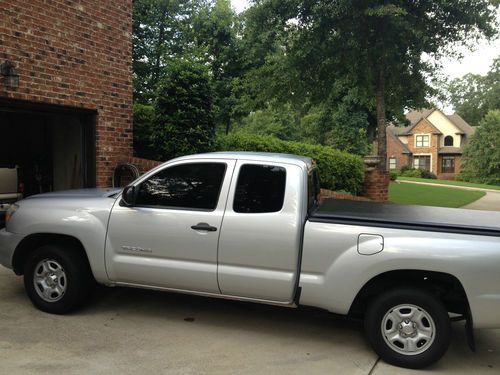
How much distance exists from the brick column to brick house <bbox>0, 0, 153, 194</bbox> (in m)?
6.15

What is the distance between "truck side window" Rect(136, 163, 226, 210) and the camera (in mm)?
4512

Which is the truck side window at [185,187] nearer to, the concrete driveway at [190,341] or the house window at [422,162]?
the concrete driveway at [190,341]

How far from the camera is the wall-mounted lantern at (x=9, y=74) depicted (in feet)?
22.5

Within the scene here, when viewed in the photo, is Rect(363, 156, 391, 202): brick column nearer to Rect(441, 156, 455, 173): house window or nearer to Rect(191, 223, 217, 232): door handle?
Rect(191, 223, 217, 232): door handle

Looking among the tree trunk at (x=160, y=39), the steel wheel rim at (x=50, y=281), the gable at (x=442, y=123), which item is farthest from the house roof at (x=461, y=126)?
the steel wheel rim at (x=50, y=281)

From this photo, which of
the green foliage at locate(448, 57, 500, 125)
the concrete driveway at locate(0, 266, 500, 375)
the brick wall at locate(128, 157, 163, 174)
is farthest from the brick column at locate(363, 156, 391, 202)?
the green foliage at locate(448, 57, 500, 125)

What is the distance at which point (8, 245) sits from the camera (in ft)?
16.1

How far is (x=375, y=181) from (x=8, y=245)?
9.11 metres

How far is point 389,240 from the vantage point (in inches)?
154

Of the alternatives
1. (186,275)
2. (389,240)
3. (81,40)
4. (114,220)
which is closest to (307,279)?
(389,240)

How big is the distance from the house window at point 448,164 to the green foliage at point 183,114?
5304cm

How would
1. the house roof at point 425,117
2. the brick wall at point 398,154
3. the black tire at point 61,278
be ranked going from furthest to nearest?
the house roof at point 425,117 < the brick wall at point 398,154 < the black tire at point 61,278

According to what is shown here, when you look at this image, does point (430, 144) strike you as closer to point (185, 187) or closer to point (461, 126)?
point (461, 126)

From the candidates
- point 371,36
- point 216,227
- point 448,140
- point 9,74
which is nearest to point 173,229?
point 216,227
